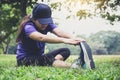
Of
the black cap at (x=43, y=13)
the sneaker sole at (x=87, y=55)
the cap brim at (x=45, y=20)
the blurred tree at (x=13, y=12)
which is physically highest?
the black cap at (x=43, y=13)

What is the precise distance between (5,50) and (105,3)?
52718 mm

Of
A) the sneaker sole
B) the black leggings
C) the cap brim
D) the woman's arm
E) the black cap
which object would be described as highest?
the black cap

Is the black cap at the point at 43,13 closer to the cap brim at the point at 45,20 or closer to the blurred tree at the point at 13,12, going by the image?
the cap brim at the point at 45,20

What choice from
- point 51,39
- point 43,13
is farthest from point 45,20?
point 51,39

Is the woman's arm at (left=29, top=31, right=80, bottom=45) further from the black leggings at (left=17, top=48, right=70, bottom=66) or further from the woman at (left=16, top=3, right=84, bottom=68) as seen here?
the black leggings at (left=17, top=48, right=70, bottom=66)

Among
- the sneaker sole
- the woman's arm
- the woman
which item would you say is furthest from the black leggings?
the sneaker sole

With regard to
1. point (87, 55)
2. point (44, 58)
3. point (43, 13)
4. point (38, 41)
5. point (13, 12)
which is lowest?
point (13, 12)

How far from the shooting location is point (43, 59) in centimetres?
911

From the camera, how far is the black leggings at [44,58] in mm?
8977

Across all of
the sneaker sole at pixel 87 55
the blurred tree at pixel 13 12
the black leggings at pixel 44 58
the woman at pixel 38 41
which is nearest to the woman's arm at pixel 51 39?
the woman at pixel 38 41

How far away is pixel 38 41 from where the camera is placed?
29.3ft

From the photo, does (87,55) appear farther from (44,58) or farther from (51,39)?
(44,58)

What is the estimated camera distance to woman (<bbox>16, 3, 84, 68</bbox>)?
8.55 m

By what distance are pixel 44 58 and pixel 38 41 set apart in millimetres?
439
